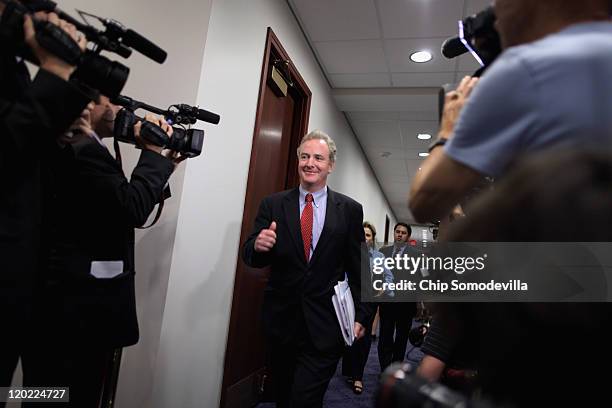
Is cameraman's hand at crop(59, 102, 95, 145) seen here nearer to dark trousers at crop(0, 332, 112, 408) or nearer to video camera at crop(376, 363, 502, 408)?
dark trousers at crop(0, 332, 112, 408)

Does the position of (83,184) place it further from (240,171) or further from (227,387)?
(227,387)

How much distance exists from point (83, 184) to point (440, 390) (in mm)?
1036

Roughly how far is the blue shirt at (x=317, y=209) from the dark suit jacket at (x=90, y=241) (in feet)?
2.79

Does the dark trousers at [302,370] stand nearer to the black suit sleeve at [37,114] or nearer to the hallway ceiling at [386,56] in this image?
the black suit sleeve at [37,114]

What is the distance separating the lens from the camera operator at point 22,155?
752 millimetres

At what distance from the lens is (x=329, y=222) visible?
182 cm

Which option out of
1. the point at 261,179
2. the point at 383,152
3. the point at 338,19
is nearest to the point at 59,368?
the point at 261,179

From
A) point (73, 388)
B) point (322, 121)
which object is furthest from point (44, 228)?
point (322, 121)

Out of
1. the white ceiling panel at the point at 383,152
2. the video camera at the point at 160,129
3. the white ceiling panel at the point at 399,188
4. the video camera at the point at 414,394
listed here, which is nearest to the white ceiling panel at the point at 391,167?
the white ceiling panel at the point at 383,152

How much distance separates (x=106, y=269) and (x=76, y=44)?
0.59 meters

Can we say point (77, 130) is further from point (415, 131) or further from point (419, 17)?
point (415, 131)

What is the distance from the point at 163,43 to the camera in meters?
1.71

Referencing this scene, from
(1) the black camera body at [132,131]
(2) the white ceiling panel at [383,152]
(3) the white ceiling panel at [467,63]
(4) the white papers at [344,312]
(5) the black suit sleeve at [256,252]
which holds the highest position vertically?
(2) the white ceiling panel at [383,152]

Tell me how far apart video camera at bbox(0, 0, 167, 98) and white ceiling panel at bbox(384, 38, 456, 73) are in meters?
2.88
